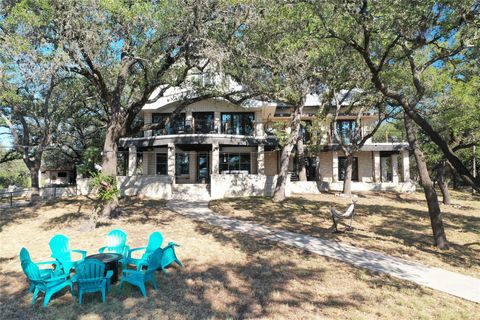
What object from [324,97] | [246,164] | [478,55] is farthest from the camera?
[246,164]

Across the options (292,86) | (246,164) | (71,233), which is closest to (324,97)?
(292,86)

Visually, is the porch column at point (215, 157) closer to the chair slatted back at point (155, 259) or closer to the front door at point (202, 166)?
the front door at point (202, 166)

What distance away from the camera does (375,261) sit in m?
7.09

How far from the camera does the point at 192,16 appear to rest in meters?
10.1

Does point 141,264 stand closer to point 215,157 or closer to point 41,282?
point 41,282

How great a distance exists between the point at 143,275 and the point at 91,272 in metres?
0.87

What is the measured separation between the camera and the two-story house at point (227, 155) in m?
19.0

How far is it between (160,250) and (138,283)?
0.70 meters

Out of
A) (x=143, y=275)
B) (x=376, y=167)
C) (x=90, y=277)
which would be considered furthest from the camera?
(x=376, y=167)

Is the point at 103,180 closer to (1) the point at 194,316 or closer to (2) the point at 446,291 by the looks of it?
(1) the point at 194,316

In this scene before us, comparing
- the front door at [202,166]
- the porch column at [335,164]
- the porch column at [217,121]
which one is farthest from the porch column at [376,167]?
the front door at [202,166]

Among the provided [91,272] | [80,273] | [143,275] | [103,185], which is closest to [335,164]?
[103,185]

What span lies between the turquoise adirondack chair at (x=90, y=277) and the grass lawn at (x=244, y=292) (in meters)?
0.23

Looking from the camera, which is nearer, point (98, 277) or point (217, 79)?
point (98, 277)
